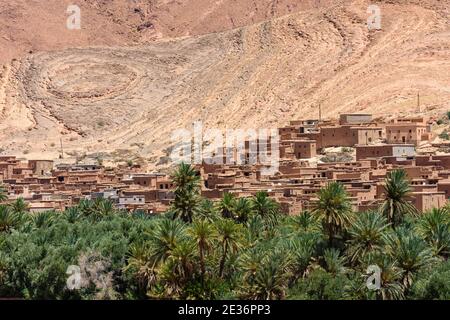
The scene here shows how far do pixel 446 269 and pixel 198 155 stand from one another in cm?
4533

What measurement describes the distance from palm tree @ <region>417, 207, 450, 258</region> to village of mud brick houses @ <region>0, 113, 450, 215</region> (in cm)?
670

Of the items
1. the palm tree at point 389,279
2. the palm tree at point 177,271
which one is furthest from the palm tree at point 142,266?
the palm tree at point 389,279

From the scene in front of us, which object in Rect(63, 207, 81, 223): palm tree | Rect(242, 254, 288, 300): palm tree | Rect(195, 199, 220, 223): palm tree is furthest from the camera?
Rect(63, 207, 81, 223): palm tree

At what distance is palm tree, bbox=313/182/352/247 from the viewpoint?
111 feet

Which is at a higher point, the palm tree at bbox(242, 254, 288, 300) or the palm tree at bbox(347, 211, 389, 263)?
the palm tree at bbox(347, 211, 389, 263)

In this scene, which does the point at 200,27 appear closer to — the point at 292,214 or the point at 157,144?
the point at 157,144

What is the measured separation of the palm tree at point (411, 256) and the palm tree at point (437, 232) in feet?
5.76

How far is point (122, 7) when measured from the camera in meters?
154

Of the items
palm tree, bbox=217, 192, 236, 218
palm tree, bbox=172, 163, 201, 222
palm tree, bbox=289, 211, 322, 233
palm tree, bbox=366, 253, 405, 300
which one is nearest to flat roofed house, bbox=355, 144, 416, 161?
palm tree, bbox=217, 192, 236, 218

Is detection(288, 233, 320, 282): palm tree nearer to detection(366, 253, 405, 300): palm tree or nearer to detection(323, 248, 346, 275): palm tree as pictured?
detection(323, 248, 346, 275): palm tree

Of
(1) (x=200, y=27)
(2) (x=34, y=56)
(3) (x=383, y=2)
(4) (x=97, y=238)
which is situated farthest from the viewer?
(1) (x=200, y=27)

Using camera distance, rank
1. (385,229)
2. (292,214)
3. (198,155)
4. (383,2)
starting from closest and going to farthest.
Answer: (385,229) < (292,214) < (198,155) < (383,2)

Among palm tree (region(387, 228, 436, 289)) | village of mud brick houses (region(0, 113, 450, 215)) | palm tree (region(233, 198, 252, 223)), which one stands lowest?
palm tree (region(387, 228, 436, 289))

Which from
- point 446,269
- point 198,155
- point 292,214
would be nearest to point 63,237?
point 292,214
